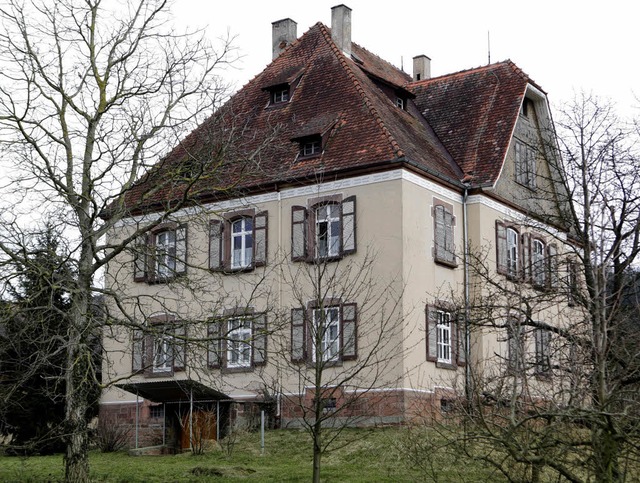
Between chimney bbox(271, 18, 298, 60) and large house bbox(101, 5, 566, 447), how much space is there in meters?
1.34

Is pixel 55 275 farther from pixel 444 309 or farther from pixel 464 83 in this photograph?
pixel 464 83

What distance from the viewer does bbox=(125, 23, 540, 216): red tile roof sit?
100 ft

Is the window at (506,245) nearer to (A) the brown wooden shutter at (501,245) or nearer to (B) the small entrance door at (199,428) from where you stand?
(A) the brown wooden shutter at (501,245)

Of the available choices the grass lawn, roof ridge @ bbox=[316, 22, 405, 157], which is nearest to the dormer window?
roof ridge @ bbox=[316, 22, 405, 157]

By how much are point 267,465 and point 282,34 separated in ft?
62.7

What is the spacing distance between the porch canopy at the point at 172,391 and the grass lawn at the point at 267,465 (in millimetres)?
1470

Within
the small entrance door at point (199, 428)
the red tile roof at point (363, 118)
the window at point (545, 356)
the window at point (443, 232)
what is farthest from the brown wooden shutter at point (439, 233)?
the window at point (545, 356)

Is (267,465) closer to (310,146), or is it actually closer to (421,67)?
(310,146)

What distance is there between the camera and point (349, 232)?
30.0 m

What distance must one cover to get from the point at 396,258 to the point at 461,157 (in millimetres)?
5863

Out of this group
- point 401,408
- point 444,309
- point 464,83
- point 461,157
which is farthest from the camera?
point 464,83

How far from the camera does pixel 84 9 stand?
21.1m

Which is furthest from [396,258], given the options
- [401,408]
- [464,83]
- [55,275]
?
[55,275]

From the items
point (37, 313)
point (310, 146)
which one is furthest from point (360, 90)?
point (37, 313)
